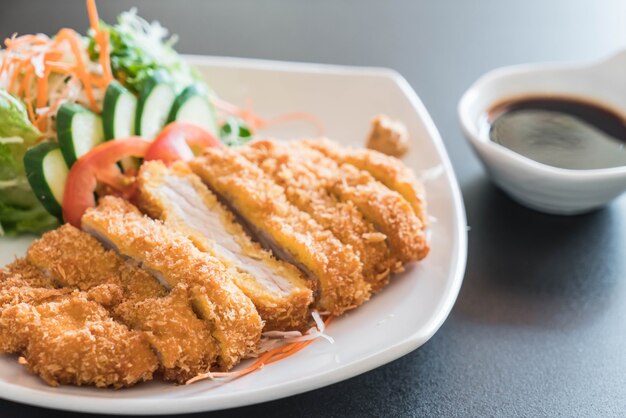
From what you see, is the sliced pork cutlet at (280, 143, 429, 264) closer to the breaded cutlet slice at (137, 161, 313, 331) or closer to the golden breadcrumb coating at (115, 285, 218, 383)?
the breaded cutlet slice at (137, 161, 313, 331)

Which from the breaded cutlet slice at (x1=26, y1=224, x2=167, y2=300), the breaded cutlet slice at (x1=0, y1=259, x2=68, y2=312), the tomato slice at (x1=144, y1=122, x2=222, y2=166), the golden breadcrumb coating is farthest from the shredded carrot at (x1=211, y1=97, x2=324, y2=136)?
the golden breadcrumb coating

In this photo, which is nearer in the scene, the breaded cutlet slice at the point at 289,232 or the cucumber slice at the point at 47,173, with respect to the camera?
the breaded cutlet slice at the point at 289,232

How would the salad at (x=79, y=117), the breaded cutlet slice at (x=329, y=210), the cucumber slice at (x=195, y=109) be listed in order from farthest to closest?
the cucumber slice at (x=195, y=109) < the salad at (x=79, y=117) < the breaded cutlet slice at (x=329, y=210)

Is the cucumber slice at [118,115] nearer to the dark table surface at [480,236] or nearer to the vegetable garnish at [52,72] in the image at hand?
the vegetable garnish at [52,72]

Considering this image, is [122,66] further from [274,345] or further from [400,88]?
[274,345]

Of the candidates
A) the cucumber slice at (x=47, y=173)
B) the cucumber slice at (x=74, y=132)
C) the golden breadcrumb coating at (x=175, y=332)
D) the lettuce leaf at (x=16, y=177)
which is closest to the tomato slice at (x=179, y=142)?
the cucumber slice at (x=74, y=132)

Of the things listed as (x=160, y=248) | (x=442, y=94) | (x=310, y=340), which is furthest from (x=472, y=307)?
(x=442, y=94)

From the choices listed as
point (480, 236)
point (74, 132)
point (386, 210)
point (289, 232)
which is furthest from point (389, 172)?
point (74, 132)
